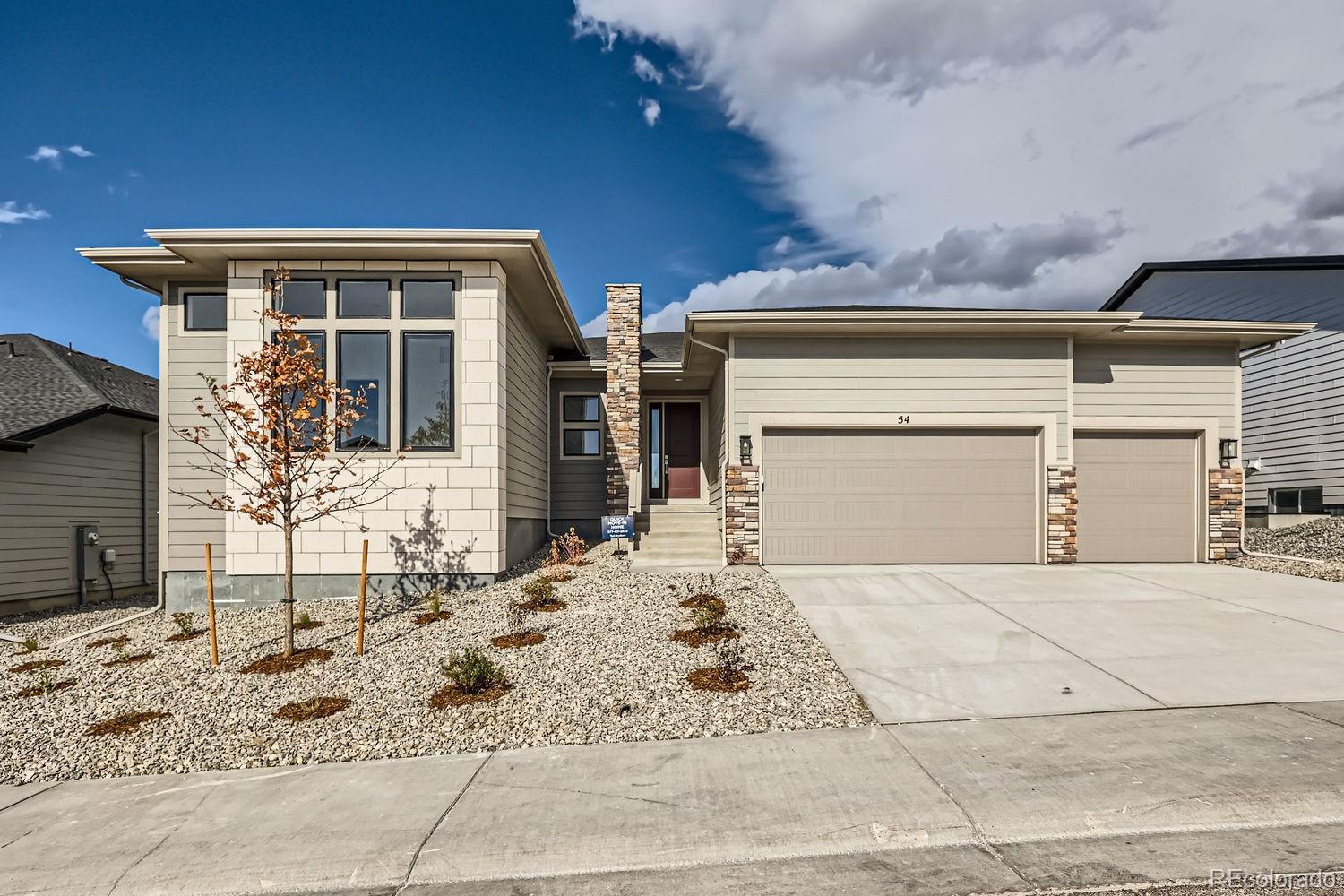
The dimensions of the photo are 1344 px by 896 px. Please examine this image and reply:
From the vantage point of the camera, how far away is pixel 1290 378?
572 inches

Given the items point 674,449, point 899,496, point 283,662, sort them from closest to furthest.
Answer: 1. point 283,662
2. point 899,496
3. point 674,449

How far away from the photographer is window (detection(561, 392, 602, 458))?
13.2 m

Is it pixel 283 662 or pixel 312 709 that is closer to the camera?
pixel 312 709

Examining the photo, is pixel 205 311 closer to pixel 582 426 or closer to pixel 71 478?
pixel 71 478

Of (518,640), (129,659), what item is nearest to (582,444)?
(518,640)

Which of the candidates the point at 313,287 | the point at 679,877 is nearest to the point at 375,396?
the point at 313,287

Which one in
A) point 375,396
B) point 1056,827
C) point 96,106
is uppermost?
point 96,106

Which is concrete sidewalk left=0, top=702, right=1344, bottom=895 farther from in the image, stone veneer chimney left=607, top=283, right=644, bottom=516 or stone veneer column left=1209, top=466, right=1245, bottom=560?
stone veneer chimney left=607, top=283, right=644, bottom=516

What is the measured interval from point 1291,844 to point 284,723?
6010 millimetres

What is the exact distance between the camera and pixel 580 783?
3.89 meters

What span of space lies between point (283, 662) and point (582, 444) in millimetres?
7627

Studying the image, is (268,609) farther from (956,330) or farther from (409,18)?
(956,330)

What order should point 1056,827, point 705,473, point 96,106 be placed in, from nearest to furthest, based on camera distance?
point 1056,827 < point 96,106 < point 705,473

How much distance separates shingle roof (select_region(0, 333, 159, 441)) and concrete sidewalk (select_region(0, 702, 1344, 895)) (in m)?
9.99
